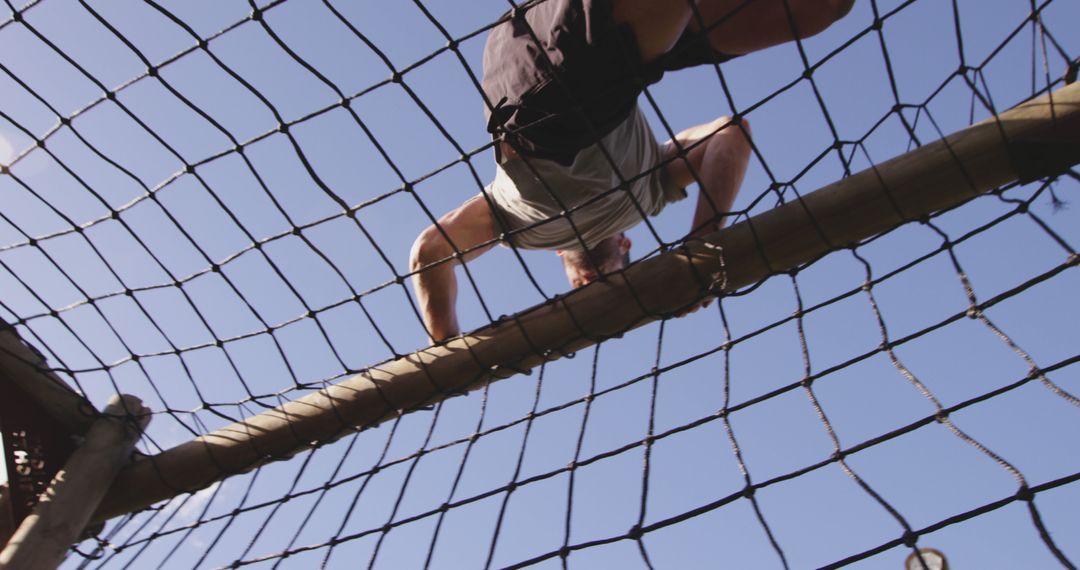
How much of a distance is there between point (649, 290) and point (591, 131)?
0.31 metres

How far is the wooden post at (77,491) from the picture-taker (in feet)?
5.64

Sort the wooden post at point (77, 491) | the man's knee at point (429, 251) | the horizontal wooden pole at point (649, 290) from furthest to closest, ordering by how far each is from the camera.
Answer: the man's knee at point (429, 251) < the wooden post at point (77, 491) < the horizontal wooden pole at point (649, 290)

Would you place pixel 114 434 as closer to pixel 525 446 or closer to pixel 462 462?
pixel 462 462

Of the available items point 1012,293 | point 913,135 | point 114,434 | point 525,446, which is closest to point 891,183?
point 913,135

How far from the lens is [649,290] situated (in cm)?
157

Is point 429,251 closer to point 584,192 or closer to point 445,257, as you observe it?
point 445,257

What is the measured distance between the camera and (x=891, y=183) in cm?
136

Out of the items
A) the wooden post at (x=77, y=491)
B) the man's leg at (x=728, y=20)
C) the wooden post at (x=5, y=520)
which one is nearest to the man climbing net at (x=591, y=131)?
the man's leg at (x=728, y=20)

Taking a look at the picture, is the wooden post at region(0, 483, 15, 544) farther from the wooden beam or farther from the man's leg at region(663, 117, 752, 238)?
the man's leg at region(663, 117, 752, 238)

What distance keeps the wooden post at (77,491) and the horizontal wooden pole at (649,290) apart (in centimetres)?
5

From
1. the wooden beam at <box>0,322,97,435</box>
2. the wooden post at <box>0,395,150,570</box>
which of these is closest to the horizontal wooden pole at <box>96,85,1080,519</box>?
the wooden post at <box>0,395,150,570</box>

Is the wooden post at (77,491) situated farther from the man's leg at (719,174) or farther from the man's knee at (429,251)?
the man's leg at (719,174)

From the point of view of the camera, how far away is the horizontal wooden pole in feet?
4.22

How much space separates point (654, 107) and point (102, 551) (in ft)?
5.20
